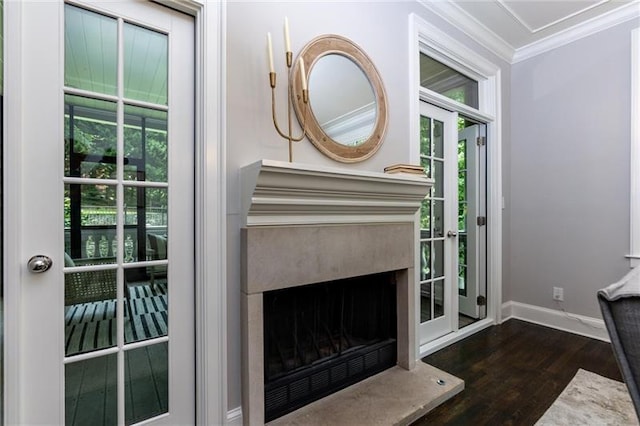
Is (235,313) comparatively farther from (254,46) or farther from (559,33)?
(559,33)

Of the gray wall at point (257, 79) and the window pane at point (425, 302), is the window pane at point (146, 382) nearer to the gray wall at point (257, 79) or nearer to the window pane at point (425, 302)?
the gray wall at point (257, 79)

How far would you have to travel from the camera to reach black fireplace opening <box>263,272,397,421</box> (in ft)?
5.29

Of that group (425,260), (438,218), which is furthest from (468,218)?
(425,260)

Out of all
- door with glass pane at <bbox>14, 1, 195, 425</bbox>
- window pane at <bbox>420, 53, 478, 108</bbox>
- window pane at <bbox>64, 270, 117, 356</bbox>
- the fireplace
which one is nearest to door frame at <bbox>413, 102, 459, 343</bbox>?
window pane at <bbox>420, 53, 478, 108</bbox>

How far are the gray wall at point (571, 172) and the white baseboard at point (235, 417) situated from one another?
2.90 m

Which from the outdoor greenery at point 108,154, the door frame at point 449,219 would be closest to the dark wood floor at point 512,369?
the door frame at point 449,219

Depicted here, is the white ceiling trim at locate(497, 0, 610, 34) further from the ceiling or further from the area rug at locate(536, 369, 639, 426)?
the area rug at locate(536, 369, 639, 426)

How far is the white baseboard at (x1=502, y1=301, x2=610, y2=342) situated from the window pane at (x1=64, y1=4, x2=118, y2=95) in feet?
12.0

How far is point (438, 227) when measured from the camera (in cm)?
260

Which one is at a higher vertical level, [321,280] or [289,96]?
[289,96]

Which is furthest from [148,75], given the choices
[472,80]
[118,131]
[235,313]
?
[472,80]

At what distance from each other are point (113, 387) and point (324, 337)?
1063 millimetres

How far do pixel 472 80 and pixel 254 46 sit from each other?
94.1 inches

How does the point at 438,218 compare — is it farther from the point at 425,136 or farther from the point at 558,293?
the point at 558,293
